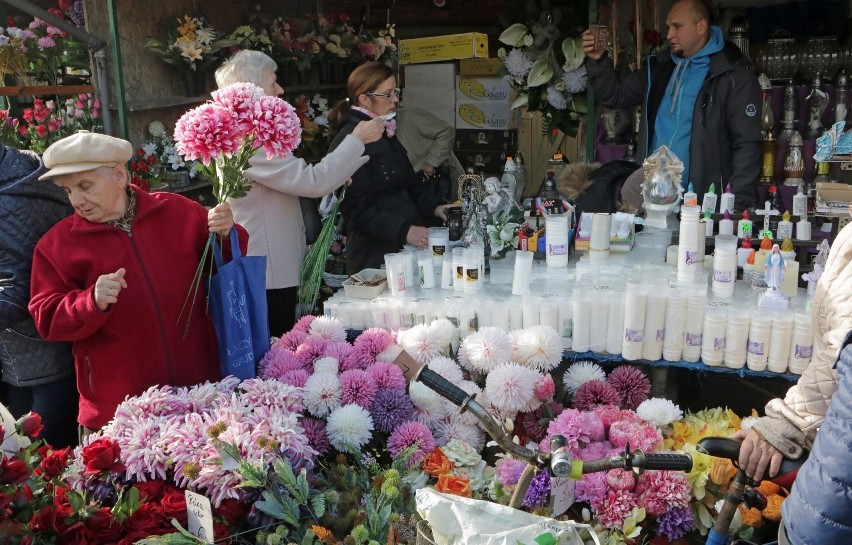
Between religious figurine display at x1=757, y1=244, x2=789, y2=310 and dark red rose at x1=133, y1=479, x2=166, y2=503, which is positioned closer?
dark red rose at x1=133, y1=479, x2=166, y2=503

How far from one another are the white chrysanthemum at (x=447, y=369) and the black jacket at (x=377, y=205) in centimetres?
137

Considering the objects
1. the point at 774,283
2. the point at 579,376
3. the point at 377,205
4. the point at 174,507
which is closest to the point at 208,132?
the point at 174,507

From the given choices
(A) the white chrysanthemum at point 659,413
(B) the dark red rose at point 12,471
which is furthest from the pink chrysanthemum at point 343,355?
(B) the dark red rose at point 12,471

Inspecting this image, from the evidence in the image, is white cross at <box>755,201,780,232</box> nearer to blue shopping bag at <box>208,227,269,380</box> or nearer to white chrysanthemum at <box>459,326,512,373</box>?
white chrysanthemum at <box>459,326,512,373</box>

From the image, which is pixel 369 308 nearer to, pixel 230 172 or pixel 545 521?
pixel 230 172

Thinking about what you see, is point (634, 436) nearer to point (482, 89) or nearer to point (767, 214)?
point (767, 214)

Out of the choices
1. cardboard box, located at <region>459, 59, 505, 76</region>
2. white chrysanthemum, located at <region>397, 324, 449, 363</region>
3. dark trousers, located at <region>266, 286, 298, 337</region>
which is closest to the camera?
white chrysanthemum, located at <region>397, 324, 449, 363</region>

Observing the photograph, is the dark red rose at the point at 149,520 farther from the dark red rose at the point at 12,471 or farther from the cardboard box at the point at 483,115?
the cardboard box at the point at 483,115

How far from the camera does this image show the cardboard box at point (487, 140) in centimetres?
661

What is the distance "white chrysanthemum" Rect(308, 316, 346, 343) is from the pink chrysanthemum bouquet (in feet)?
1.77

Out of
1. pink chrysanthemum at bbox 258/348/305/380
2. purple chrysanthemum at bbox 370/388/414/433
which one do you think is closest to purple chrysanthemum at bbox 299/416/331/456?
purple chrysanthemum at bbox 370/388/414/433

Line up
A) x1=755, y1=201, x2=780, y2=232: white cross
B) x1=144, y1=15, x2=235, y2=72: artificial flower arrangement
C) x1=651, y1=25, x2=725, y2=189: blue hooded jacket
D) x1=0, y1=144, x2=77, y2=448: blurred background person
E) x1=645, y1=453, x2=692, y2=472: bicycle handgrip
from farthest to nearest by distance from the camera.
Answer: x1=144, y1=15, x2=235, y2=72: artificial flower arrangement → x1=651, y1=25, x2=725, y2=189: blue hooded jacket → x1=755, y1=201, x2=780, y2=232: white cross → x1=0, y1=144, x2=77, y2=448: blurred background person → x1=645, y1=453, x2=692, y2=472: bicycle handgrip

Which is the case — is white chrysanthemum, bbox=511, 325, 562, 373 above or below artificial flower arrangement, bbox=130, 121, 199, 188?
below

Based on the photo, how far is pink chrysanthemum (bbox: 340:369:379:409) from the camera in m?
2.28
